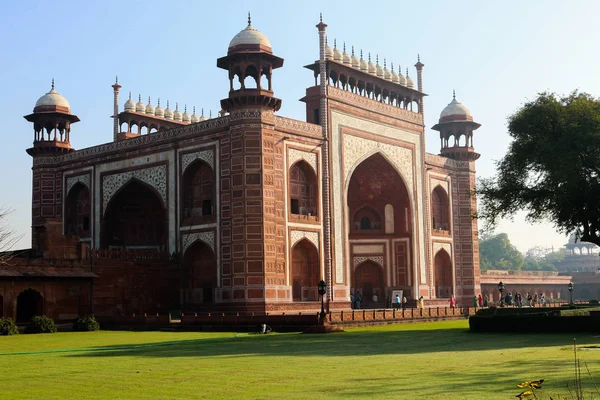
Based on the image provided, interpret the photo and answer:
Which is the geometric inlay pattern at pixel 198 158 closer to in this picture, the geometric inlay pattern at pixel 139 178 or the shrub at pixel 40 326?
the geometric inlay pattern at pixel 139 178

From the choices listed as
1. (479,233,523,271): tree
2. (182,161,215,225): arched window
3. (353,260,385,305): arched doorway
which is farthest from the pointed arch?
(479,233,523,271): tree

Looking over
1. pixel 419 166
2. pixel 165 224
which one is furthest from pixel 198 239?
pixel 419 166

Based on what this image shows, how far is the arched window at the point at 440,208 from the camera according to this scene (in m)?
42.7

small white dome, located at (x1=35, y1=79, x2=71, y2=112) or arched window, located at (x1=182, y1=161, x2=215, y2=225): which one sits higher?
small white dome, located at (x1=35, y1=79, x2=71, y2=112)

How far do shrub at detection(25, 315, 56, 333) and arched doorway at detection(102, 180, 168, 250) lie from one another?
36.2 feet

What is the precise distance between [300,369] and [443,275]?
32.3 m

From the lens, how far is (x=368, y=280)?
40.2m

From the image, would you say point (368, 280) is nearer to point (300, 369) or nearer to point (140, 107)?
point (140, 107)

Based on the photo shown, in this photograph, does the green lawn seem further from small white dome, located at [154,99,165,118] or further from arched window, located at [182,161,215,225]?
small white dome, located at [154,99,165,118]

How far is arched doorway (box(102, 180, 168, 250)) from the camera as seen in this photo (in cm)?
3644

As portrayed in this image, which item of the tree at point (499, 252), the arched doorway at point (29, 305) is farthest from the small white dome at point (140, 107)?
the tree at point (499, 252)

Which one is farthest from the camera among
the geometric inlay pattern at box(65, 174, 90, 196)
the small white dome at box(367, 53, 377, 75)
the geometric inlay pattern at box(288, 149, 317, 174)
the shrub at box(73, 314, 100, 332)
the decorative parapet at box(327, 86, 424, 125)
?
the small white dome at box(367, 53, 377, 75)

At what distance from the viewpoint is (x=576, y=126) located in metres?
22.6

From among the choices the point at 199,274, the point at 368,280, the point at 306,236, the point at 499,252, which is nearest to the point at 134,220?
the point at 199,274
